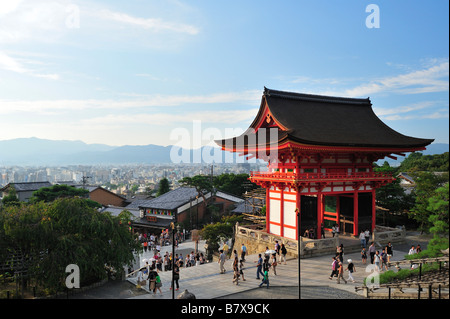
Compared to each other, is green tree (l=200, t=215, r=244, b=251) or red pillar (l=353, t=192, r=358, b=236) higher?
red pillar (l=353, t=192, r=358, b=236)

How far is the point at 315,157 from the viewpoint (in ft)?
79.8

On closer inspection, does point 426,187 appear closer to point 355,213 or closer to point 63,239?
point 355,213

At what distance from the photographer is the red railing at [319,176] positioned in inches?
895

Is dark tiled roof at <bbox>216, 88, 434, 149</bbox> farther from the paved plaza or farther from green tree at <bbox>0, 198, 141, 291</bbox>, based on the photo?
green tree at <bbox>0, 198, 141, 291</bbox>

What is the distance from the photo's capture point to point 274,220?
2583 centimetres

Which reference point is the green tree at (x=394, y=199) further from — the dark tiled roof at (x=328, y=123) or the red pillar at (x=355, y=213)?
the red pillar at (x=355, y=213)

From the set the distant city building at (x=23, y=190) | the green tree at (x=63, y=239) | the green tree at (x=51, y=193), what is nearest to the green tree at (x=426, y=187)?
the green tree at (x=63, y=239)

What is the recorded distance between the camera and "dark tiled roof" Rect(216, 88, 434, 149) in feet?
78.5

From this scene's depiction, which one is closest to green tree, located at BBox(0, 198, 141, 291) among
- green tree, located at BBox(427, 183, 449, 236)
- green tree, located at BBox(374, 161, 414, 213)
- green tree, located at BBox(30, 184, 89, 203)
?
green tree, located at BBox(427, 183, 449, 236)

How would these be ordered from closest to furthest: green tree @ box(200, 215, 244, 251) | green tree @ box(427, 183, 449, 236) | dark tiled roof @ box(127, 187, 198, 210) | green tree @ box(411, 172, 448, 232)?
green tree @ box(427, 183, 449, 236), green tree @ box(411, 172, 448, 232), green tree @ box(200, 215, 244, 251), dark tiled roof @ box(127, 187, 198, 210)

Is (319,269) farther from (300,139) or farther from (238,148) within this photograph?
(238,148)
